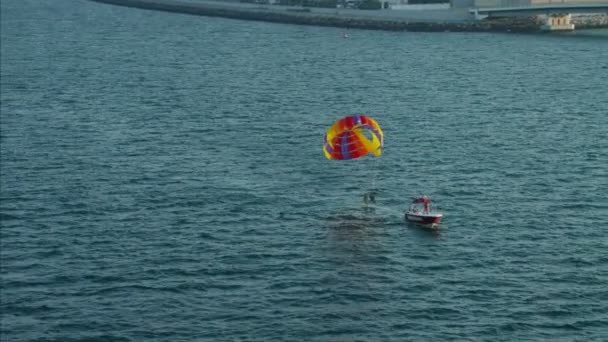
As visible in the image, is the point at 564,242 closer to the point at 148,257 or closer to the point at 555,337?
the point at 555,337

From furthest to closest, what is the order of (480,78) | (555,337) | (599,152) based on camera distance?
(480,78), (599,152), (555,337)

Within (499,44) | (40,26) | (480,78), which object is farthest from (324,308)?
(40,26)

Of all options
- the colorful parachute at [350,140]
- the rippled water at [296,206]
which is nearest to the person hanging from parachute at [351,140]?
the colorful parachute at [350,140]

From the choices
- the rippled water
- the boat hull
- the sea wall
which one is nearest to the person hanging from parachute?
the rippled water

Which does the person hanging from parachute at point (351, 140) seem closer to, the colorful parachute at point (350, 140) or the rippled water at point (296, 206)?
the colorful parachute at point (350, 140)

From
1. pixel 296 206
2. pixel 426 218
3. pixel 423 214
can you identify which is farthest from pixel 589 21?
pixel 426 218

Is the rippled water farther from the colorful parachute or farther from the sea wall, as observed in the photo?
the sea wall
